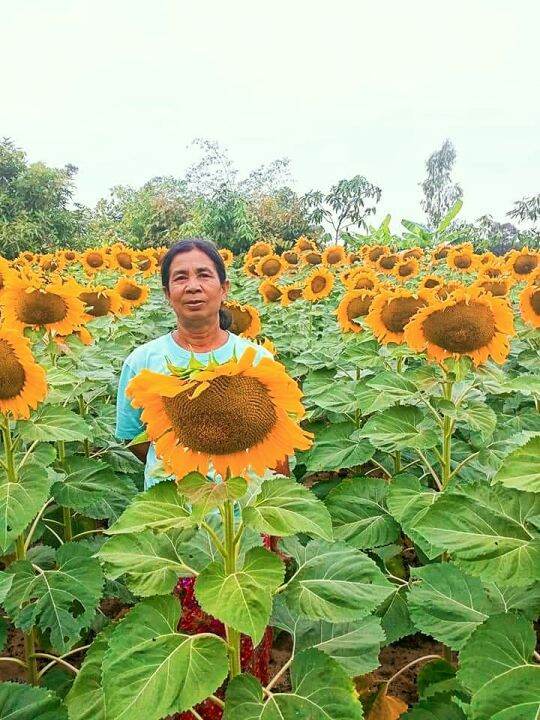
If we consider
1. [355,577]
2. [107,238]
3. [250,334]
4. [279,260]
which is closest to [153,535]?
[355,577]

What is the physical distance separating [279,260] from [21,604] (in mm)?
6131

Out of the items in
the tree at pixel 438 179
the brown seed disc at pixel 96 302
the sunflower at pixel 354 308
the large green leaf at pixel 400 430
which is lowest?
the large green leaf at pixel 400 430

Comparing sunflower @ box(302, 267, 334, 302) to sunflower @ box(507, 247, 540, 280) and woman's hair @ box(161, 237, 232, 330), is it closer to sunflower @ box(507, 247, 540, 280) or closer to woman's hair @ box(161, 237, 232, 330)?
sunflower @ box(507, 247, 540, 280)

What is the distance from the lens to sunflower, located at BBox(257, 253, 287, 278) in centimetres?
768

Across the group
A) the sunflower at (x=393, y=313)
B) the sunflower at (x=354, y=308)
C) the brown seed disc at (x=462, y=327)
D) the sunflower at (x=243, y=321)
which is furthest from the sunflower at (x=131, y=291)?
the brown seed disc at (x=462, y=327)

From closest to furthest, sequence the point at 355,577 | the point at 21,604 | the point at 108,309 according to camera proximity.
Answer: the point at 355,577
the point at 21,604
the point at 108,309

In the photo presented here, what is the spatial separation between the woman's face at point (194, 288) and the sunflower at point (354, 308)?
1.58 m

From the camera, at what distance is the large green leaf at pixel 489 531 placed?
1.26 m

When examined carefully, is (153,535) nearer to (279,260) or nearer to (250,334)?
(250,334)

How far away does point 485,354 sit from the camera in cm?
247

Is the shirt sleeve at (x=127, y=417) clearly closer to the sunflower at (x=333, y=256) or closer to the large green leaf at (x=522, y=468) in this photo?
the large green leaf at (x=522, y=468)

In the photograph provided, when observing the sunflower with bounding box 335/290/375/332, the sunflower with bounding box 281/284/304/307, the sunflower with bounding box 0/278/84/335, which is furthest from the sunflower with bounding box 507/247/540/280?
the sunflower with bounding box 0/278/84/335

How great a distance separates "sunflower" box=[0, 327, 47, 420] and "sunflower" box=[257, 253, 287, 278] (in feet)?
18.7

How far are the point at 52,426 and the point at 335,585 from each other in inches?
46.7
